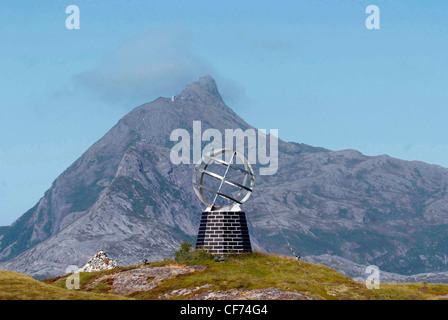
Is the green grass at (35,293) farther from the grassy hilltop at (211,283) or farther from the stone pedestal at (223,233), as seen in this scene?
the stone pedestal at (223,233)

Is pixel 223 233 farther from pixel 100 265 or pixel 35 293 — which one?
pixel 35 293

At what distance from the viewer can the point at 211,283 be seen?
72.8 metres

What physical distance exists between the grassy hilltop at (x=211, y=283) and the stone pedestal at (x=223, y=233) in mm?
Answer: 1901

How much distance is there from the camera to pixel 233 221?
89375 millimetres

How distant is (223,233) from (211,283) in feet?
53.1

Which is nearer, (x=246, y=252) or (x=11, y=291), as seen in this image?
(x=11, y=291)

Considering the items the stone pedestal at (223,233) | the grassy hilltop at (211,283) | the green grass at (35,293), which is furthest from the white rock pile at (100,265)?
the green grass at (35,293)

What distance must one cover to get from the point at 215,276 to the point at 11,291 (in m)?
20.6

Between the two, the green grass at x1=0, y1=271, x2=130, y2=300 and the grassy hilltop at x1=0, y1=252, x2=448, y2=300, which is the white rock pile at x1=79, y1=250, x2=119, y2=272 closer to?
the grassy hilltop at x1=0, y1=252, x2=448, y2=300

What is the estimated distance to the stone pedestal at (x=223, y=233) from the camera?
291 ft

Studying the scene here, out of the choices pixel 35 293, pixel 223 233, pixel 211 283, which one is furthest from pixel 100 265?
pixel 35 293

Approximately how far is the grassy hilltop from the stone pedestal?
6.24 feet
